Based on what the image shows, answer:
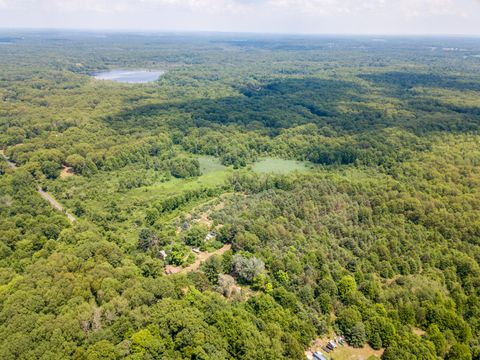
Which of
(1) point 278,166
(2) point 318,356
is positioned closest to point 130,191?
(1) point 278,166

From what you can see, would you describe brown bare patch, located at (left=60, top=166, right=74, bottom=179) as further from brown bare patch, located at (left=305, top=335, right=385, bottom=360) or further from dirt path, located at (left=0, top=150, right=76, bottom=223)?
brown bare patch, located at (left=305, top=335, right=385, bottom=360)

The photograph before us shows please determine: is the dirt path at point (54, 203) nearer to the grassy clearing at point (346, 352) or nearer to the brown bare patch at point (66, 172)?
the brown bare patch at point (66, 172)

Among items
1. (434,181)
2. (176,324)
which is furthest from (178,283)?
(434,181)

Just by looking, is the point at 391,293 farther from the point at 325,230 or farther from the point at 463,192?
the point at 463,192

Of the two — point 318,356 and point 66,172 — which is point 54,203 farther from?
point 318,356

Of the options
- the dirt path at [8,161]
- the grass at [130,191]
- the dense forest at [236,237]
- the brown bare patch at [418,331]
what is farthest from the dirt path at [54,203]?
the brown bare patch at [418,331]
